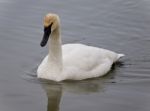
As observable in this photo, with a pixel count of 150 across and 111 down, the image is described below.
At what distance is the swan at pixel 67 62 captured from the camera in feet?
37.2

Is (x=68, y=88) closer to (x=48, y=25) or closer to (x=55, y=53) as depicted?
(x=55, y=53)

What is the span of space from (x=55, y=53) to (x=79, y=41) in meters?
2.02

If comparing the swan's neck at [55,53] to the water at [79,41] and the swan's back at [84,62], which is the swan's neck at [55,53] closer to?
the swan's back at [84,62]

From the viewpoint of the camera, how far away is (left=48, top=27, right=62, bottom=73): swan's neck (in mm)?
11336

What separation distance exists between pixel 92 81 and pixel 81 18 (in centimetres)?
337

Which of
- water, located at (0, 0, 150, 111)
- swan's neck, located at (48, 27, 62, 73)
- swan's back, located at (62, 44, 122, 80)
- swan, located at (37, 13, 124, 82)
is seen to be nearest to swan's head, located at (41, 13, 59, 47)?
swan, located at (37, 13, 124, 82)

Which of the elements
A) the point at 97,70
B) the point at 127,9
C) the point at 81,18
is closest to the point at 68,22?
the point at 81,18

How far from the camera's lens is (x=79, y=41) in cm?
1340

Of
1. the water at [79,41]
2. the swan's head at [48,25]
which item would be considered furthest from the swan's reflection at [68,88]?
the swan's head at [48,25]

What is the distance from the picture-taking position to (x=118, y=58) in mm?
12375

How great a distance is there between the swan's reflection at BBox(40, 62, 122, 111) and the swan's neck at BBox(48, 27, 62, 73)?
0.35 metres

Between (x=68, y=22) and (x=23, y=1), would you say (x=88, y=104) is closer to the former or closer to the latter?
(x=68, y=22)

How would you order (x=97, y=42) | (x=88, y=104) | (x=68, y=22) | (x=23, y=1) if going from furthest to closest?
(x=23, y=1) → (x=68, y=22) → (x=97, y=42) → (x=88, y=104)

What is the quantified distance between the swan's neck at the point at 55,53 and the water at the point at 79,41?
391 mm
